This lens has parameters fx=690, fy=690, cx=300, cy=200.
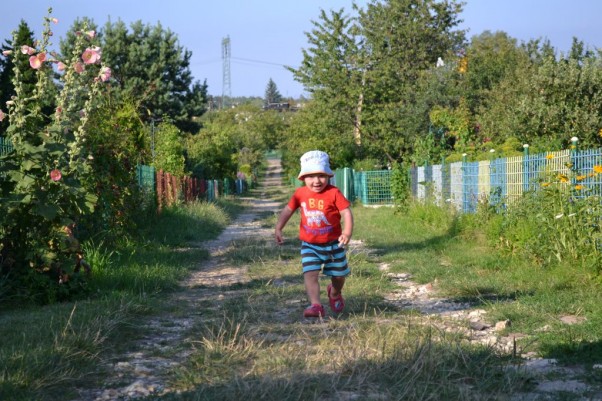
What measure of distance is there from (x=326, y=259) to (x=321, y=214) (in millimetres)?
409

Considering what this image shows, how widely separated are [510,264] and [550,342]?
4298mm

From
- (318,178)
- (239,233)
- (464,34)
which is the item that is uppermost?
(464,34)

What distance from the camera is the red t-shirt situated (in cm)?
623

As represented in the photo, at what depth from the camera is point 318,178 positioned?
6.24 metres

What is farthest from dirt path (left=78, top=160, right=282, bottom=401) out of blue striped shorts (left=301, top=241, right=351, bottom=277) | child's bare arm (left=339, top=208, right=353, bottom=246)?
child's bare arm (left=339, top=208, right=353, bottom=246)

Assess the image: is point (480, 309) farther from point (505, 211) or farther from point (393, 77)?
point (393, 77)

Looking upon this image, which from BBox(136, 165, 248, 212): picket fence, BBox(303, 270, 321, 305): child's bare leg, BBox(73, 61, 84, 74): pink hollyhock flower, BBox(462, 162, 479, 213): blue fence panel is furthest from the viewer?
BBox(136, 165, 248, 212): picket fence

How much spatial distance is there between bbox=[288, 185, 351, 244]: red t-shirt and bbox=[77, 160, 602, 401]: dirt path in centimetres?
112

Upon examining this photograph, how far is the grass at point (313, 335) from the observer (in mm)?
3887

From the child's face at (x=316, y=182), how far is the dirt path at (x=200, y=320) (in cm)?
145

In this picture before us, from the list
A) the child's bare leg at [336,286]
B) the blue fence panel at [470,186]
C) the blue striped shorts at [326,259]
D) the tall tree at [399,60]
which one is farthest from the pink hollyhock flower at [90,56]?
the tall tree at [399,60]

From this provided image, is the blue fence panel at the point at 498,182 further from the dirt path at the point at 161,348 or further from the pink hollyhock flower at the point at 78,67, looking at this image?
the pink hollyhock flower at the point at 78,67

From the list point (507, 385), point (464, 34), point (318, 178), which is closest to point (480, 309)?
point (318, 178)

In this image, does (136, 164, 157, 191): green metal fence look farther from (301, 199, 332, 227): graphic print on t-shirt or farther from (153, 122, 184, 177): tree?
(301, 199, 332, 227): graphic print on t-shirt
